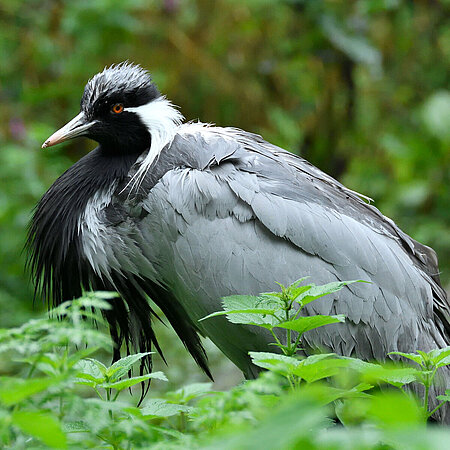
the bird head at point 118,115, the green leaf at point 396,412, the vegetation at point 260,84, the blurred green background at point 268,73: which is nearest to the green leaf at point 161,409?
the green leaf at point 396,412

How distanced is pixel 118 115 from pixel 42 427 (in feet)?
8.41

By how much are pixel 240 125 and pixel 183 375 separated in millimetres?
3054

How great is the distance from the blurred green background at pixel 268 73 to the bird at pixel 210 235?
3292mm

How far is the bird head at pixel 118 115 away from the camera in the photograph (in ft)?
11.9

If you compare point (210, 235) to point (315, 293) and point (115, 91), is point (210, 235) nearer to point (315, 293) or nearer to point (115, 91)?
point (115, 91)

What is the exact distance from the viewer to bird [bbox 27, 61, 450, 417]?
330 centimetres

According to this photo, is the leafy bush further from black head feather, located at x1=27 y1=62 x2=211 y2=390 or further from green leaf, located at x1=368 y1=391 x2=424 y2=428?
black head feather, located at x1=27 y1=62 x2=211 y2=390

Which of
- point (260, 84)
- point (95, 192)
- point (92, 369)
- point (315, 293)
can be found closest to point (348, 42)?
point (260, 84)

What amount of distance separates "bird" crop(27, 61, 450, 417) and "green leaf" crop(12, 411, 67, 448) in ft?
6.68

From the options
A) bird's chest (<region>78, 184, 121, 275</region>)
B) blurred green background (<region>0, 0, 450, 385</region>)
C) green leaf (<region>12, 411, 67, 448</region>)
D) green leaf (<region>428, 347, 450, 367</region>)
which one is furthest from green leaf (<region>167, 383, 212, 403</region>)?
blurred green background (<region>0, 0, 450, 385</region>)

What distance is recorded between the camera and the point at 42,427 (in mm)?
1272

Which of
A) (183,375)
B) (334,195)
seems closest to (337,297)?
(334,195)

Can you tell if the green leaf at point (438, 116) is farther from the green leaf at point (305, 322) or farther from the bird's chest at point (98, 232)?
the green leaf at point (305, 322)

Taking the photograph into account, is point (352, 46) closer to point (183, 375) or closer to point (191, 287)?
point (183, 375)
